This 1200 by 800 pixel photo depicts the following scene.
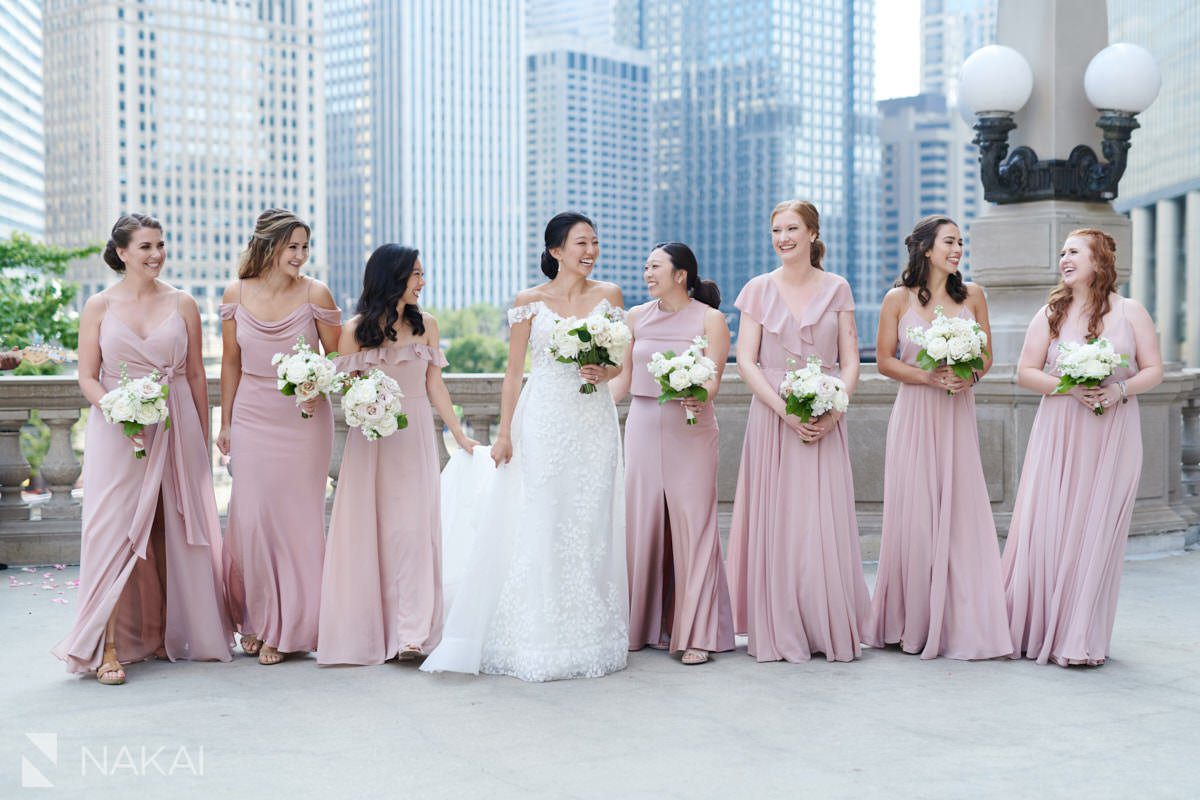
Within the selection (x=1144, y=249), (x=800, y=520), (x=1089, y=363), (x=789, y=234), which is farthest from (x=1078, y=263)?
(x=1144, y=249)

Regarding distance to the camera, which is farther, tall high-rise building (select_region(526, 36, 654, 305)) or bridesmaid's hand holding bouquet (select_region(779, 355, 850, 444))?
tall high-rise building (select_region(526, 36, 654, 305))

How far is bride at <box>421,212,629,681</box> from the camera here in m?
6.26

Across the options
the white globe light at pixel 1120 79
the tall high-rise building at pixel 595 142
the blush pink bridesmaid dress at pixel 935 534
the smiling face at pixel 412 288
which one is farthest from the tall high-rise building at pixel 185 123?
the blush pink bridesmaid dress at pixel 935 534

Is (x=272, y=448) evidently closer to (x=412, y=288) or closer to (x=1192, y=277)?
(x=412, y=288)

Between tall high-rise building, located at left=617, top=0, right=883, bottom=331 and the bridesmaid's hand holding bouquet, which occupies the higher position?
tall high-rise building, located at left=617, top=0, right=883, bottom=331

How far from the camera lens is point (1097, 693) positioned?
5934 mm

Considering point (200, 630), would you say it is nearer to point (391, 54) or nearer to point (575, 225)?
point (575, 225)

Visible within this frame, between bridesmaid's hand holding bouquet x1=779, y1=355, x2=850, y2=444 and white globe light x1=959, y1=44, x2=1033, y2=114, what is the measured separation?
3546 mm

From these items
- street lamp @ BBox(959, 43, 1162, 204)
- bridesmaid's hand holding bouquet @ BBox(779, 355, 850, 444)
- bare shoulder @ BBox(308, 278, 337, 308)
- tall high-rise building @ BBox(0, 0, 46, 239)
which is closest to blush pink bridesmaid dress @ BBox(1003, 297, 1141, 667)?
bridesmaid's hand holding bouquet @ BBox(779, 355, 850, 444)

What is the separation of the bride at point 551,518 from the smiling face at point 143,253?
1.73m

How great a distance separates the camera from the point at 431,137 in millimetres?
148625

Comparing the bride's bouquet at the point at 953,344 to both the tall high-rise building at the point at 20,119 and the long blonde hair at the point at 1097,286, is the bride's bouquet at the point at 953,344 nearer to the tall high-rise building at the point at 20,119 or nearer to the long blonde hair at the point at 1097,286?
the long blonde hair at the point at 1097,286

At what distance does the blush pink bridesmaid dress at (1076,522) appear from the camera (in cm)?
640

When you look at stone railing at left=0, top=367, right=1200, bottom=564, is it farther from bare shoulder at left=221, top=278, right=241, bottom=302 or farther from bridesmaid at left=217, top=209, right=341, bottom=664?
bare shoulder at left=221, top=278, right=241, bottom=302
